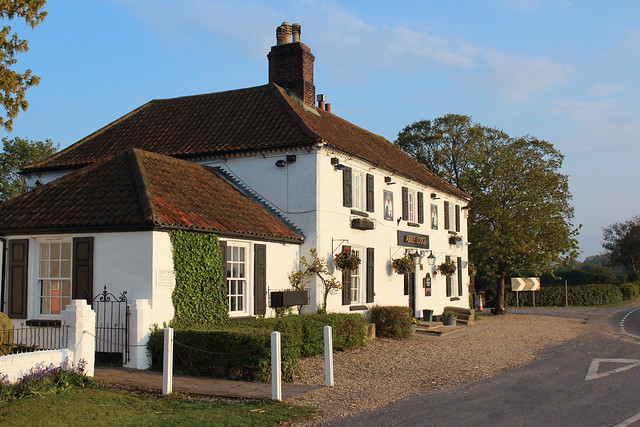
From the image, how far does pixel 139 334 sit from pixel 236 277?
404cm

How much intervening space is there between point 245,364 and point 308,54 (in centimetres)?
1433

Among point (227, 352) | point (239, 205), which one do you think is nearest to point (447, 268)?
point (239, 205)

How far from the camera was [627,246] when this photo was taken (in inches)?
2618

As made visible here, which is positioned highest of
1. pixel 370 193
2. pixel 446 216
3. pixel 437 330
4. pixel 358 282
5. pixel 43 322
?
pixel 370 193

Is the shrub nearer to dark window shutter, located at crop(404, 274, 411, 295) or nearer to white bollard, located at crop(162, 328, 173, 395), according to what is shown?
white bollard, located at crop(162, 328, 173, 395)

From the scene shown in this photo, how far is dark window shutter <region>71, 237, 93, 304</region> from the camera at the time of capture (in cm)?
1402

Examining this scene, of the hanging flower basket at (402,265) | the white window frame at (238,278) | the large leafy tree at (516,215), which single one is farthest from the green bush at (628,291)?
the white window frame at (238,278)

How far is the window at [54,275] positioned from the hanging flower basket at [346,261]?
801 cm

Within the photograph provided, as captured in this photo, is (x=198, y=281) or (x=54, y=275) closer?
(x=54, y=275)

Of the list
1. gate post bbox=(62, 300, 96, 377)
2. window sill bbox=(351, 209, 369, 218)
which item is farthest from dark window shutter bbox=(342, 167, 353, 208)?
gate post bbox=(62, 300, 96, 377)

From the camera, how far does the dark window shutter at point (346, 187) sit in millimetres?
20609

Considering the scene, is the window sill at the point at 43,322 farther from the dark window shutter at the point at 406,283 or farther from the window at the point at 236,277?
the dark window shutter at the point at 406,283

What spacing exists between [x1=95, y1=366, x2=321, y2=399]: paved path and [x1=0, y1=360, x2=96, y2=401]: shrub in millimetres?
619

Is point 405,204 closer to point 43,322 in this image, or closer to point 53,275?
point 53,275
